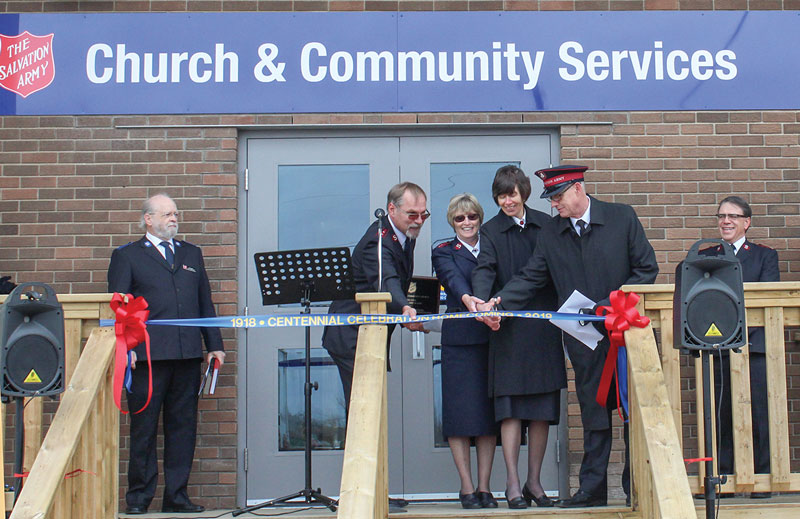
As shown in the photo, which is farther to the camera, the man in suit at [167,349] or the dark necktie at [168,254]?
the dark necktie at [168,254]

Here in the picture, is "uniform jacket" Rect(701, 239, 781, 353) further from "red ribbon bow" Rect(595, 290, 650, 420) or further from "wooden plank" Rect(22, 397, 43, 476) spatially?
"wooden plank" Rect(22, 397, 43, 476)

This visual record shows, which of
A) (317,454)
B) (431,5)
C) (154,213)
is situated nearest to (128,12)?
(154,213)

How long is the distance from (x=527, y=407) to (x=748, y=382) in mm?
1212

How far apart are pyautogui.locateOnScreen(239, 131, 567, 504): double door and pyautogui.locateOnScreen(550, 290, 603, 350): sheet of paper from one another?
173cm

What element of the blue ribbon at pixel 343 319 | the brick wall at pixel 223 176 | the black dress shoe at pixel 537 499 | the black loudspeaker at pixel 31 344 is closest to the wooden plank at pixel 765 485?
the black dress shoe at pixel 537 499

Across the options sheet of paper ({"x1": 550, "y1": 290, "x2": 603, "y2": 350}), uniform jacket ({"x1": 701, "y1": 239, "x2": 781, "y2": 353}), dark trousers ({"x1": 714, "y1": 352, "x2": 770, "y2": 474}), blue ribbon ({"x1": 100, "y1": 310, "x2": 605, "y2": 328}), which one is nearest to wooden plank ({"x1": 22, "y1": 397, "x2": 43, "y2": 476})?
blue ribbon ({"x1": 100, "y1": 310, "x2": 605, "y2": 328})

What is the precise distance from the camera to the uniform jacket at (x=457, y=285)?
19.1 feet

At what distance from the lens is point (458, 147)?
723 cm

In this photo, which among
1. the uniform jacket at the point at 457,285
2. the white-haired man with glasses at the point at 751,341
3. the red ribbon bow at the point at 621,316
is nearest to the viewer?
the red ribbon bow at the point at 621,316

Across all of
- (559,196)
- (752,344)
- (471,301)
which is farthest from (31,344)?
(752,344)

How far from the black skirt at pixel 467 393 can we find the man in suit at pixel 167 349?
1.64m

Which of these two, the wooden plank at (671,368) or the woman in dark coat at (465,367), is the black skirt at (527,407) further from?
the wooden plank at (671,368)

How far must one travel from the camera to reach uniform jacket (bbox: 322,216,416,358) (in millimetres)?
5906

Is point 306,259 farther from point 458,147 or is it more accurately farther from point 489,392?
point 458,147
